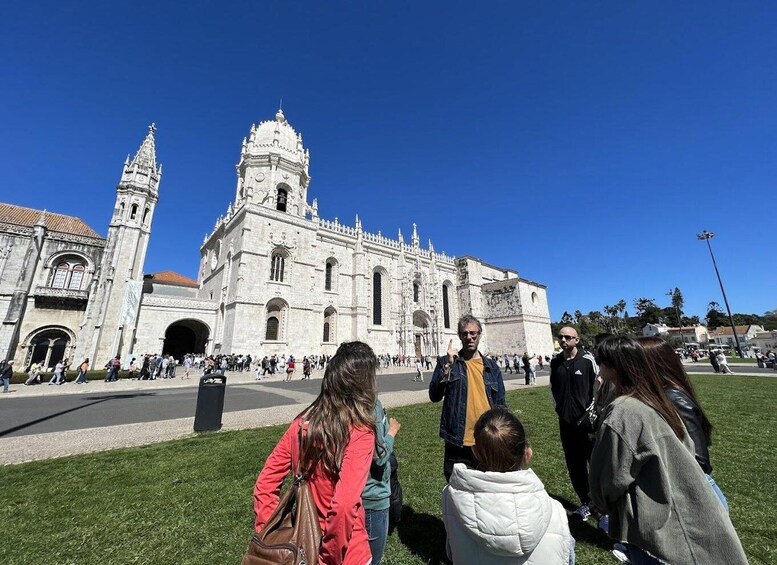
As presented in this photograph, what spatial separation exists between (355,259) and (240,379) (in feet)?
54.9

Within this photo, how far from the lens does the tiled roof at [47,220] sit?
23906mm

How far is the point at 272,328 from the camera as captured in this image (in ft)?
86.2

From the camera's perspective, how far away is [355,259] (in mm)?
32625

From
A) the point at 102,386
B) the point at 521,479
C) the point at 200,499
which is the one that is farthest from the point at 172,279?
the point at 521,479

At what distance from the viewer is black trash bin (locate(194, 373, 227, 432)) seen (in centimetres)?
720

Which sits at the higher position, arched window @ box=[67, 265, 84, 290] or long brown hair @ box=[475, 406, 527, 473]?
arched window @ box=[67, 265, 84, 290]

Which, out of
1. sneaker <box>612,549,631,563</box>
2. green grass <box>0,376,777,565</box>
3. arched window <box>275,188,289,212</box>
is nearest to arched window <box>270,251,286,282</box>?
arched window <box>275,188,289,212</box>

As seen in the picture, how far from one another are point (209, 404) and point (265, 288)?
1935 cm

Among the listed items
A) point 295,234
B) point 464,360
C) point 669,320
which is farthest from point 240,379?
point 669,320

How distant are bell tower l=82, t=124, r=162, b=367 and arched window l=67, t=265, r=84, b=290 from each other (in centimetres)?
163

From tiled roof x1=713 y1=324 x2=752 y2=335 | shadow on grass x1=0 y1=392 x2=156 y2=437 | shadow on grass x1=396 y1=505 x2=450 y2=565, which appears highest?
tiled roof x1=713 y1=324 x2=752 y2=335

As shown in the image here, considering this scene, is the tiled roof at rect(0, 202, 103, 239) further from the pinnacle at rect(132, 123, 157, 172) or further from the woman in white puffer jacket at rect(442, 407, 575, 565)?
the woman in white puffer jacket at rect(442, 407, 575, 565)

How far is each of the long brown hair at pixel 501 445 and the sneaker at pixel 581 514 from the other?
7.53ft

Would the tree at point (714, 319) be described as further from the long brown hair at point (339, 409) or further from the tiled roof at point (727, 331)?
the long brown hair at point (339, 409)
